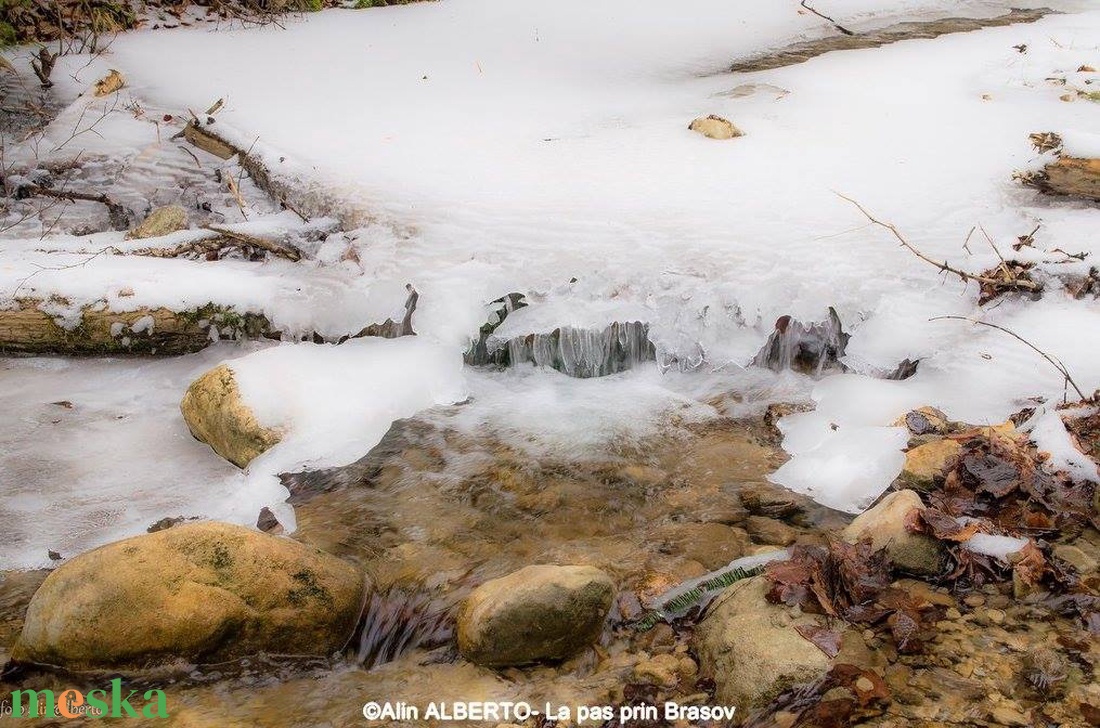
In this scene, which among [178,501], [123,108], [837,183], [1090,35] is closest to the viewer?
[178,501]

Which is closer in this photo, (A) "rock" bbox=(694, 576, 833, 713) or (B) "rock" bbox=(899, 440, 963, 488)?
(A) "rock" bbox=(694, 576, 833, 713)

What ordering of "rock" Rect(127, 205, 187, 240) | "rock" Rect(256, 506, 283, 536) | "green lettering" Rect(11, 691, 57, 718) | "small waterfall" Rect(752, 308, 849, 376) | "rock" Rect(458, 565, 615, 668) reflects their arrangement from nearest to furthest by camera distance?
"green lettering" Rect(11, 691, 57, 718) → "rock" Rect(458, 565, 615, 668) → "rock" Rect(256, 506, 283, 536) → "small waterfall" Rect(752, 308, 849, 376) → "rock" Rect(127, 205, 187, 240)

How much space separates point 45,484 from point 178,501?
26.3 inches

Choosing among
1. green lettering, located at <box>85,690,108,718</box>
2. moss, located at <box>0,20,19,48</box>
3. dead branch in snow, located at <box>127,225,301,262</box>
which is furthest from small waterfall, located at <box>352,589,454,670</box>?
moss, located at <box>0,20,19,48</box>

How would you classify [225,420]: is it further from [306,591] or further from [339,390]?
[306,591]

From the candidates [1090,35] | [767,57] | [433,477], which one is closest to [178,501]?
[433,477]

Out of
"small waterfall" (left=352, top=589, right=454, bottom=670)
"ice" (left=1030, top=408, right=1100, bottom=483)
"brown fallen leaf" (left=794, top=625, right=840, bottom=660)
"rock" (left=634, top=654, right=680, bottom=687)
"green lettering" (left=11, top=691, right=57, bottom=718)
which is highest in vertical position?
"ice" (left=1030, top=408, right=1100, bottom=483)

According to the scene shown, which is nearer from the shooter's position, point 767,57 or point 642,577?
point 642,577

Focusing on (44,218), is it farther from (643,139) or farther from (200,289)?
(643,139)

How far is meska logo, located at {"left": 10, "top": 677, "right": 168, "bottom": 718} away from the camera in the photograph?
7.82 feet

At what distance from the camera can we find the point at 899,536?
2674 mm

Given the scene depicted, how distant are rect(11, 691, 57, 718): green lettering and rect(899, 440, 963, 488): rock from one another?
3182mm

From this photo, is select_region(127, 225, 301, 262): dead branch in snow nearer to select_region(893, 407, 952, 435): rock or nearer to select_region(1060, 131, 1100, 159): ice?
select_region(893, 407, 952, 435): rock

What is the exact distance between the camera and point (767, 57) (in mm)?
7766
